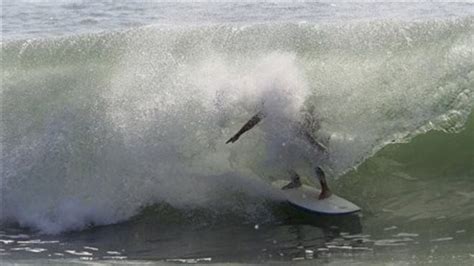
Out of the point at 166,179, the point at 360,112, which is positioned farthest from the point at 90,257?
the point at 360,112

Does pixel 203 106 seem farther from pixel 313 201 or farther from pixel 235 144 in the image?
pixel 313 201

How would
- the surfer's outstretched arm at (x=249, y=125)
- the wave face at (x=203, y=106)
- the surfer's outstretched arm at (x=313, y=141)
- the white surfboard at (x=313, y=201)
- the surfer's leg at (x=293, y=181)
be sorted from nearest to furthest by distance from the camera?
the white surfboard at (x=313, y=201), the surfer's outstretched arm at (x=249, y=125), the surfer's outstretched arm at (x=313, y=141), the surfer's leg at (x=293, y=181), the wave face at (x=203, y=106)

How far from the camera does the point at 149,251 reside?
656cm

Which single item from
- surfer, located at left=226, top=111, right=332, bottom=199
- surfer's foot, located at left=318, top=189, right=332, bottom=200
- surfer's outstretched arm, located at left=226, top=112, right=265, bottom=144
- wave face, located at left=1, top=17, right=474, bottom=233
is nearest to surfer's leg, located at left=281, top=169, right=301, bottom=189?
surfer, located at left=226, top=111, right=332, bottom=199

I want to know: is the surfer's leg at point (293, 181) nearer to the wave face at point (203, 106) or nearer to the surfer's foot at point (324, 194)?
the wave face at point (203, 106)

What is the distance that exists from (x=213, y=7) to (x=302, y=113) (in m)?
7.42

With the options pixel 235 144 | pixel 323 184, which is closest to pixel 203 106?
pixel 235 144

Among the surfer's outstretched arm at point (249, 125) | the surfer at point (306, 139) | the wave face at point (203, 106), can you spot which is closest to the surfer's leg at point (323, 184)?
the surfer at point (306, 139)

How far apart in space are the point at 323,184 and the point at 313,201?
213mm

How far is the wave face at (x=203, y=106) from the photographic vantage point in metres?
7.68

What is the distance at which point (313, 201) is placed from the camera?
7277 millimetres

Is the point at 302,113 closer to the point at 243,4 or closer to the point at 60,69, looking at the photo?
the point at 60,69

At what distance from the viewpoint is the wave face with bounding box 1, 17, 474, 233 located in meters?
7.68

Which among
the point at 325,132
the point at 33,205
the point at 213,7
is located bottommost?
the point at 33,205
